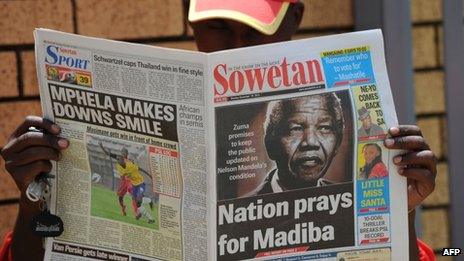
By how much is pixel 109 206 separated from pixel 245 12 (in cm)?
45

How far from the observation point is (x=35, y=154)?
1.87m

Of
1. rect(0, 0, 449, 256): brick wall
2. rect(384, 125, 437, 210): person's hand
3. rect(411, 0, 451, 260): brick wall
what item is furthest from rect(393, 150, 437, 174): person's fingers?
rect(411, 0, 451, 260): brick wall

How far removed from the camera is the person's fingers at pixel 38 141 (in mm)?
1867

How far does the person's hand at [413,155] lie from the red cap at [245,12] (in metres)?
0.34

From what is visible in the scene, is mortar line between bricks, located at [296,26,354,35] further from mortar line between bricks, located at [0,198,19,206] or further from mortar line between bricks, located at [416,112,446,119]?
mortar line between bricks, located at [0,198,19,206]

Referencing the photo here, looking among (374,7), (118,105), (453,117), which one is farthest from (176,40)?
(118,105)

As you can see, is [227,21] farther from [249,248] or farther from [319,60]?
[249,248]

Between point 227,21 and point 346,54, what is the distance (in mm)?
298

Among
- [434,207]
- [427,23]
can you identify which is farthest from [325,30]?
[434,207]

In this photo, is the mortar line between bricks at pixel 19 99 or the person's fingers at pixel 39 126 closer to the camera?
the person's fingers at pixel 39 126

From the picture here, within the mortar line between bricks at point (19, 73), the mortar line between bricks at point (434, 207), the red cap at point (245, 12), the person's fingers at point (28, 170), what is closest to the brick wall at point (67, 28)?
the mortar line between bricks at point (19, 73)

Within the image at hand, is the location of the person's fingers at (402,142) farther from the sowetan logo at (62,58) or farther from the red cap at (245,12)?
the sowetan logo at (62,58)

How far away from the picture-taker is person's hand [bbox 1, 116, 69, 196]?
1871 millimetres

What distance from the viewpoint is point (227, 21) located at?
2.03 meters
